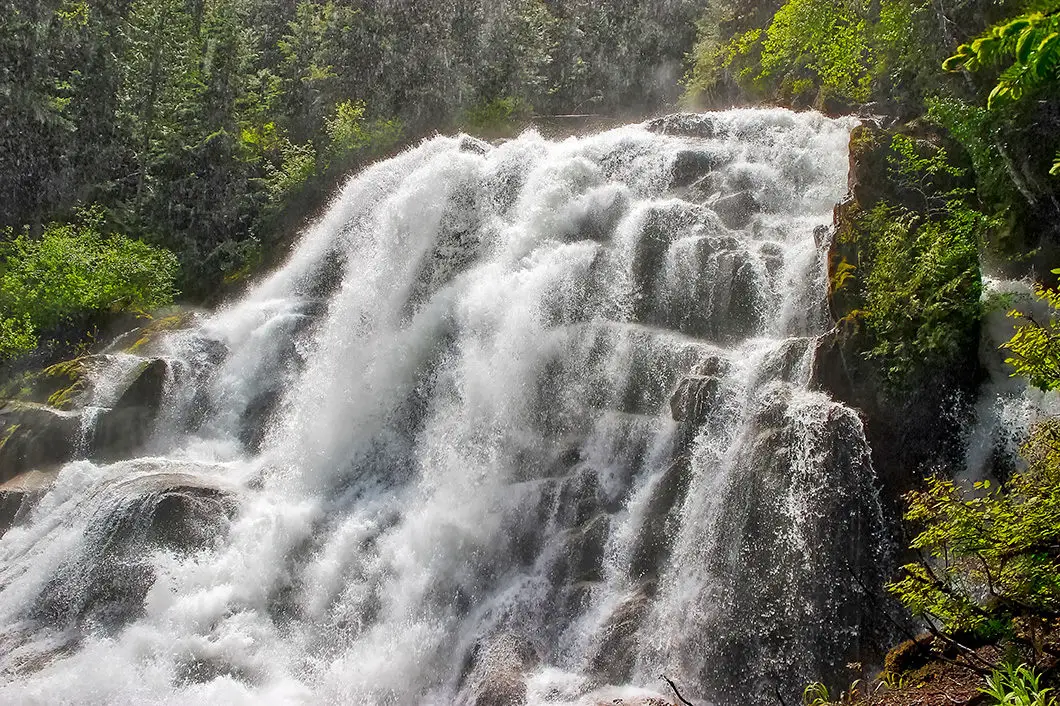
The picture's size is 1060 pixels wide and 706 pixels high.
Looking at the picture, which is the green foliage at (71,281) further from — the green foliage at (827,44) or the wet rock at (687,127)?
the green foliage at (827,44)

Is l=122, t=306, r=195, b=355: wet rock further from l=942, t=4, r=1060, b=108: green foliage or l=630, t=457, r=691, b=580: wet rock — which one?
l=942, t=4, r=1060, b=108: green foliage

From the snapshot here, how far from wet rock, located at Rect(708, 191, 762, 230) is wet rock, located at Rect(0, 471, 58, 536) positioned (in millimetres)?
15196

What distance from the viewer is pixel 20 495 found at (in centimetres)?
1591

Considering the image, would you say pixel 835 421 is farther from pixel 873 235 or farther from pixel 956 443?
pixel 873 235

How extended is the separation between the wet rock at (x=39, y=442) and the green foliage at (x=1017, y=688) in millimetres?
17974

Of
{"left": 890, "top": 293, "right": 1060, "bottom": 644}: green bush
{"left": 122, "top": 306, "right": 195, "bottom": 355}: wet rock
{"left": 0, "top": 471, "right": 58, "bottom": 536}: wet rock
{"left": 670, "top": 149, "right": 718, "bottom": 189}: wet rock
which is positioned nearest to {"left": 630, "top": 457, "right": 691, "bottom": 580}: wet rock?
{"left": 890, "top": 293, "right": 1060, "bottom": 644}: green bush

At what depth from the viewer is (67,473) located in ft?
52.2

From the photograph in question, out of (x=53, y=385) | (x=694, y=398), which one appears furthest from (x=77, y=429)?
(x=694, y=398)

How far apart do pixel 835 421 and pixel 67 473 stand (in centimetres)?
1492

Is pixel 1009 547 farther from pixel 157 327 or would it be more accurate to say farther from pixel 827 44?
pixel 157 327

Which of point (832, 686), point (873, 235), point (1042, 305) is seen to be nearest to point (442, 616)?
point (832, 686)

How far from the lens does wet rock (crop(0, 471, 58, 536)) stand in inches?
616

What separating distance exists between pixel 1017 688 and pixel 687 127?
1703cm

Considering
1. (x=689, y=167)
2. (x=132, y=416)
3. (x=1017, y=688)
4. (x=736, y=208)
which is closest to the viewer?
(x=1017, y=688)
